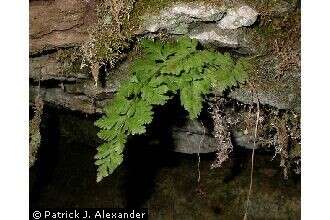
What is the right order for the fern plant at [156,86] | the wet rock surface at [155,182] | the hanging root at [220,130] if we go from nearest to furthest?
the fern plant at [156,86] → the hanging root at [220,130] → the wet rock surface at [155,182]

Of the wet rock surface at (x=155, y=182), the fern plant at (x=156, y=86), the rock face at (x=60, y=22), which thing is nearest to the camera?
the fern plant at (x=156, y=86)

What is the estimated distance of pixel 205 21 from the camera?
301 cm

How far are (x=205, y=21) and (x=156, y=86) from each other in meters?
0.69

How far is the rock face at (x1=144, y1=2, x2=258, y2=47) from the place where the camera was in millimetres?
2896

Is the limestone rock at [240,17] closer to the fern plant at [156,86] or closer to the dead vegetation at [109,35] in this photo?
the fern plant at [156,86]

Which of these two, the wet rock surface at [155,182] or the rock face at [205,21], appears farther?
the wet rock surface at [155,182]

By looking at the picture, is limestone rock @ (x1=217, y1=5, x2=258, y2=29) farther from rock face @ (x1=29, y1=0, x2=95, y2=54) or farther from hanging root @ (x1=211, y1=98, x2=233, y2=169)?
rock face @ (x1=29, y1=0, x2=95, y2=54)

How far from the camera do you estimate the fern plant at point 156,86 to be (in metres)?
2.73

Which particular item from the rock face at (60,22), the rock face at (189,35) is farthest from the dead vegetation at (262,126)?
the rock face at (60,22)

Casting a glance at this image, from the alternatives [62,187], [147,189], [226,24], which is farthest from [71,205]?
[226,24]

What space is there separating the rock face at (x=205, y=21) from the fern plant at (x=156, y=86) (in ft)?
0.49

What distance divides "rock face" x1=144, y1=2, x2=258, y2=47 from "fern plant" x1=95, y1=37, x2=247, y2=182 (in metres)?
0.15

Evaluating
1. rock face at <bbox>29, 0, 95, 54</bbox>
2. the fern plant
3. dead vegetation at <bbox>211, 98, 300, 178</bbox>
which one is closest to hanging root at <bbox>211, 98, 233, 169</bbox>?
dead vegetation at <bbox>211, 98, 300, 178</bbox>

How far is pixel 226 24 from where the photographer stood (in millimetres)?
2984
